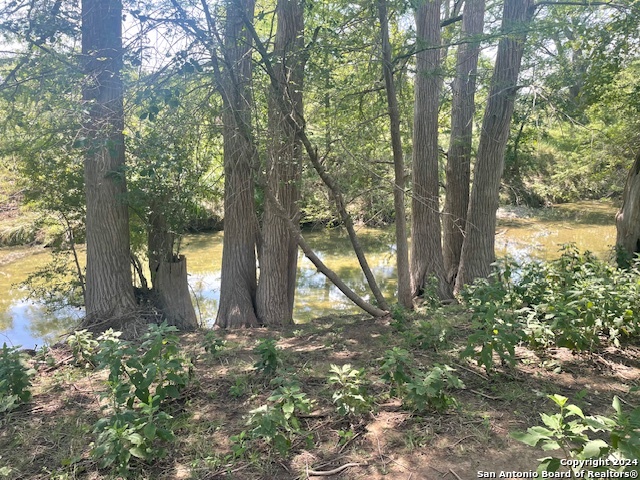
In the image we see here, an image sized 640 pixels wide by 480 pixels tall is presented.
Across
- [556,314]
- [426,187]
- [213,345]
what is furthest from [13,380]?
[426,187]

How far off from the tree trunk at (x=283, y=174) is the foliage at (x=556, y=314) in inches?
93.6

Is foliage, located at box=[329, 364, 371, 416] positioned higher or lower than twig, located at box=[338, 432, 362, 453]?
higher

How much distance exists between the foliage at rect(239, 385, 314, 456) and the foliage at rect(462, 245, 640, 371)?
117 centimetres

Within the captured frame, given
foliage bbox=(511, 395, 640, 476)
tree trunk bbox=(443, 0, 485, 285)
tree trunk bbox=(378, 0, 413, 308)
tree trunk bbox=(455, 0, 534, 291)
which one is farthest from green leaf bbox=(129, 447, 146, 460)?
tree trunk bbox=(443, 0, 485, 285)

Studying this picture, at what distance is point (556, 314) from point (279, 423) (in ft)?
6.95

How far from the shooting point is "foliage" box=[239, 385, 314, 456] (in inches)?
89.6

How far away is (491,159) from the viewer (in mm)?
6816

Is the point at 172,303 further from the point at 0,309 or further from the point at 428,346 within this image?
the point at 0,309

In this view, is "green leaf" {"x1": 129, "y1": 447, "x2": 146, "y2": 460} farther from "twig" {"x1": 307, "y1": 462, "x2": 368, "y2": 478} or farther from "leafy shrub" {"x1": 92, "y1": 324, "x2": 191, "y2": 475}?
"twig" {"x1": 307, "y1": 462, "x2": 368, "y2": 478}

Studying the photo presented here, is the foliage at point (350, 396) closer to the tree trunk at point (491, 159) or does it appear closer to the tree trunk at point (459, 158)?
→ the tree trunk at point (491, 159)

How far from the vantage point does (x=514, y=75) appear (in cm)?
647

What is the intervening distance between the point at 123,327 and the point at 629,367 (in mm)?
5063

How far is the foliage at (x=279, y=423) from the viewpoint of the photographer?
2275 mm

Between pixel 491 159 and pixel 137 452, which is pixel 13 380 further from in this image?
pixel 491 159
